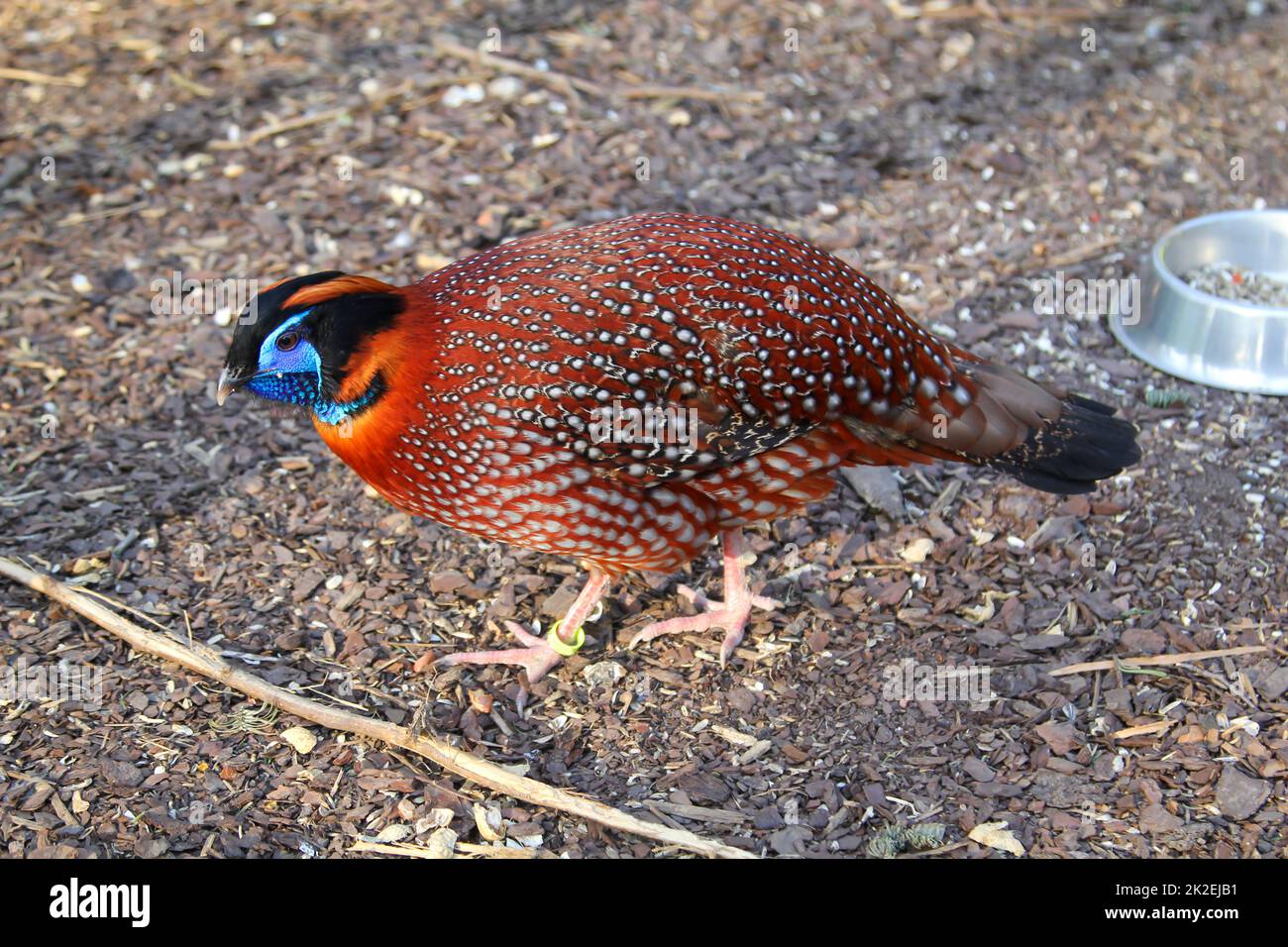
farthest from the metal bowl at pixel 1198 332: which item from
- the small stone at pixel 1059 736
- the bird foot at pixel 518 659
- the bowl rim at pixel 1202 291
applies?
the bird foot at pixel 518 659

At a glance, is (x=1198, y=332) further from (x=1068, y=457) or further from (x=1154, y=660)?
(x=1154, y=660)

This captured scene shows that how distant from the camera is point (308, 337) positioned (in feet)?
13.6

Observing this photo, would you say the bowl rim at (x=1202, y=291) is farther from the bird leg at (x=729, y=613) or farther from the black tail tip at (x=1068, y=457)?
the bird leg at (x=729, y=613)

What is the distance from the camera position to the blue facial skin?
4.12m

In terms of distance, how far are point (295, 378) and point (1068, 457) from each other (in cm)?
276

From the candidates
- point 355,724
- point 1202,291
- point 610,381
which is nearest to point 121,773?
point 355,724

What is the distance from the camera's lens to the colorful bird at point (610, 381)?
13.4ft

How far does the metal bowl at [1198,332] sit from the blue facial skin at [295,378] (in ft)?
12.5

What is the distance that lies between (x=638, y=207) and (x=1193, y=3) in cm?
431

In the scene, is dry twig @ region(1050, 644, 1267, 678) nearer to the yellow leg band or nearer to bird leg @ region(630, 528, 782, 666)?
bird leg @ region(630, 528, 782, 666)

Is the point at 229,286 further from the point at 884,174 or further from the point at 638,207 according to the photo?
the point at 884,174

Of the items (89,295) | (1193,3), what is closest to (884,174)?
(1193,3)
